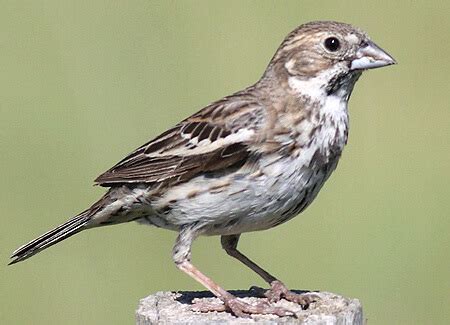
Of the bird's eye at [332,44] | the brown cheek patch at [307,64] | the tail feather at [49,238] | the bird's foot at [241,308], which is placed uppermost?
the bird's eye at [332,44]

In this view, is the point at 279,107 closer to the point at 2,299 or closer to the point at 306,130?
the point at 306,130

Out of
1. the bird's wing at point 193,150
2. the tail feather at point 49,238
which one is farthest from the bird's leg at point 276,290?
the tail feather at point 49,238

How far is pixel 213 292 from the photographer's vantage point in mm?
6766

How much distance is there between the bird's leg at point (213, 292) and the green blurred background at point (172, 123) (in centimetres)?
237

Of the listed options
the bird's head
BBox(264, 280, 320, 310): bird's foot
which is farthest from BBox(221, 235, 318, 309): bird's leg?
the bird's head

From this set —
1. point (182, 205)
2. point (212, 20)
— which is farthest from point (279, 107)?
point (212, 20)

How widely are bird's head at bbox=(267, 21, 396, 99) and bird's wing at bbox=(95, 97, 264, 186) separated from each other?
0.33 metres

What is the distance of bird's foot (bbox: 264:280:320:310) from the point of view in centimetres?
651

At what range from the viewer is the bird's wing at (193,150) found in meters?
7.16

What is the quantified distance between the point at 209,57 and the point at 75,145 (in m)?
1.51

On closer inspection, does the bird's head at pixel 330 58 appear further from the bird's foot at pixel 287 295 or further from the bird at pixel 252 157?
the bird's foot at pixel 287 295

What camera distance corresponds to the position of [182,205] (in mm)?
7227

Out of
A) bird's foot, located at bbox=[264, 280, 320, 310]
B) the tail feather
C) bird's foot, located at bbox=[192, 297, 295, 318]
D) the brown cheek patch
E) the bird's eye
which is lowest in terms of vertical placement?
bird's foot, located at bbox=[264, 280, 320, 310]

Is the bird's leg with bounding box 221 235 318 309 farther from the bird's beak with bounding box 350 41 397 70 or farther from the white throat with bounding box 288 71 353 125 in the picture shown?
the bird's beak with bounding box 350 41 397 70
